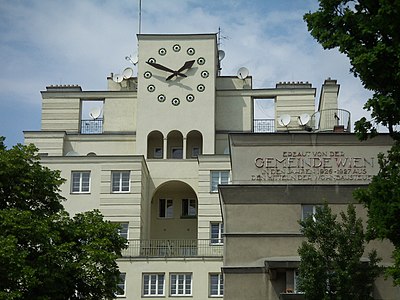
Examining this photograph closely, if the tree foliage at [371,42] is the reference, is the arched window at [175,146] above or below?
above

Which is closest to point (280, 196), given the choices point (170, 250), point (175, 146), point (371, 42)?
point (371, 42)

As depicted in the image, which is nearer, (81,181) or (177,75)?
(81,181)

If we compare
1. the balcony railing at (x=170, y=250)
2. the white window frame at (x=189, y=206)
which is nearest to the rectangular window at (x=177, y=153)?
the white window frame at (x=189, y=206)

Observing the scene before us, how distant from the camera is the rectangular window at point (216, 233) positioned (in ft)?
204

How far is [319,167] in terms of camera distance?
42094 mm

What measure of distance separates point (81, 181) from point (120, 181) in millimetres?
2676

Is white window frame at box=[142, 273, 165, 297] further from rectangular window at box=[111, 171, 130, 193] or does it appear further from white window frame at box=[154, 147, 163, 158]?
white window frame at box=[154, 147, 163, 158]

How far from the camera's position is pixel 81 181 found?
63.7 meters

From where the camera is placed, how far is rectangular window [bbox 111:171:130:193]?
63.4m

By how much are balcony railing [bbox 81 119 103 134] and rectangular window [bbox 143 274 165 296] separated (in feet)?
47.9

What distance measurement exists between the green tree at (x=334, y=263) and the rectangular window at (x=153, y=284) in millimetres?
24808

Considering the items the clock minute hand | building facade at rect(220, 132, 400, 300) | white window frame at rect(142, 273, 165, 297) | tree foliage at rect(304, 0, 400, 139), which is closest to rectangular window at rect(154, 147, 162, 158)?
the clock minute hand

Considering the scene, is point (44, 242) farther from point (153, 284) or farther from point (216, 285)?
point (216, 285)

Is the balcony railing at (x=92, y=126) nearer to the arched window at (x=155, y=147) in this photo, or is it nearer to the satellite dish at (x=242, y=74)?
the arched window at (x=155, y=147)
